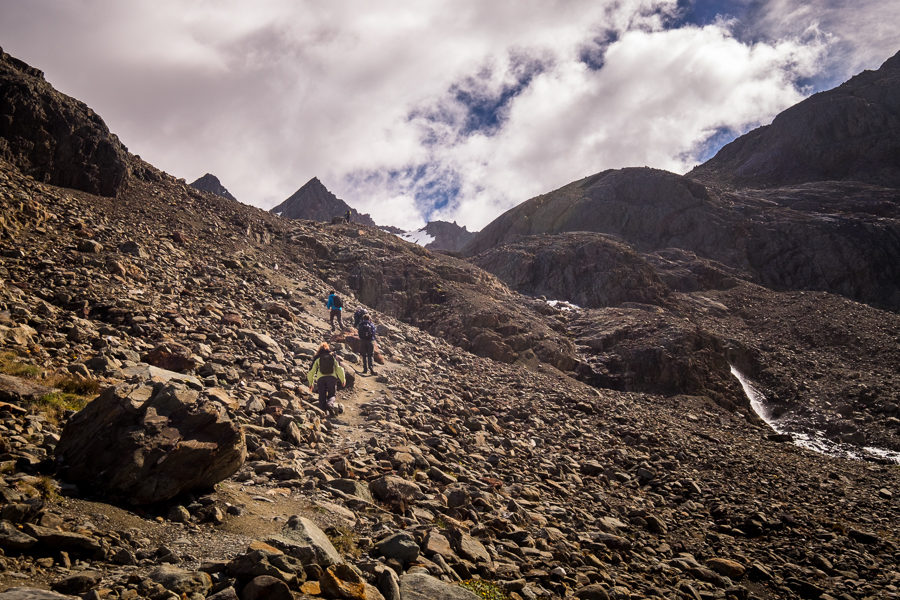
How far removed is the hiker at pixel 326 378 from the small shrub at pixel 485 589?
729 cm

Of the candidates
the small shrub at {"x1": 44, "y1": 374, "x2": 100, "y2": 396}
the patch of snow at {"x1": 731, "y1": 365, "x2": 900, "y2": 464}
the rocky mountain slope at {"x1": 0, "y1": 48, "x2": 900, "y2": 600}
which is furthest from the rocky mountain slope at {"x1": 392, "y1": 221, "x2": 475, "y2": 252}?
the small shrub at {"x1": 44, "y1": 374, "x2": 100, "y2": 396}

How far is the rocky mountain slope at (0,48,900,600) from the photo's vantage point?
5273 mm

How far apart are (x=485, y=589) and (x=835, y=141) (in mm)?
130196

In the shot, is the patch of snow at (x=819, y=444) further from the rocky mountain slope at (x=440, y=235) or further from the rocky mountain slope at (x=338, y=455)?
the rocky mountain slope at (x=440, y=235)

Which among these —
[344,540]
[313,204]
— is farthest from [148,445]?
[313,204]

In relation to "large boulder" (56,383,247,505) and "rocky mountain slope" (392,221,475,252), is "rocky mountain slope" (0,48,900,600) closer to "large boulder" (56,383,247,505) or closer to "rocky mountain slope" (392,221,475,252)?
"large boulder" (56,383,247,505)

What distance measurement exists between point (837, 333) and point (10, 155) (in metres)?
67.4

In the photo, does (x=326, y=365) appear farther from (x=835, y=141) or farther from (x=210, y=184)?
(x=210, y=184)

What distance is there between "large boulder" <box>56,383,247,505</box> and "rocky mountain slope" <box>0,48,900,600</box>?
0.11ft

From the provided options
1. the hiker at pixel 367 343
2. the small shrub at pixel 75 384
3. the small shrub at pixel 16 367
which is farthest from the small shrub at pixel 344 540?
the hiker at pixel 367 343

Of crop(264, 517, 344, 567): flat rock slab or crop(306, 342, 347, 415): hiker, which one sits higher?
crop(306, 342, 347, 415): hiker

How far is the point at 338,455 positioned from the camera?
9648 mm

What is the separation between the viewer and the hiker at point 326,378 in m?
12.8

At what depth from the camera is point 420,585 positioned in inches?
221
